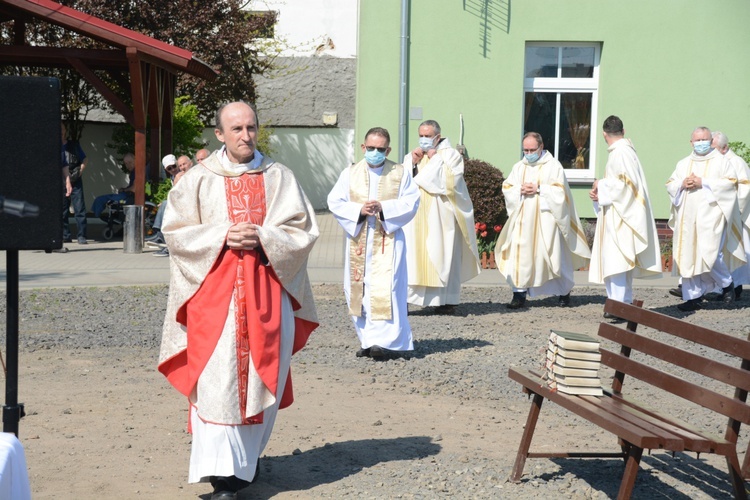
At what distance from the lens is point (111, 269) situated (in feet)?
45.9

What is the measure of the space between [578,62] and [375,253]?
31.9 ft

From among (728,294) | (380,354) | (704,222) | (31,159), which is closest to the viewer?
(31,159)

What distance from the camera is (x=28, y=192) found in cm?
420

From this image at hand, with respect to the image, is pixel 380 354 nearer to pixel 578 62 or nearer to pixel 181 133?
pixel 578 62

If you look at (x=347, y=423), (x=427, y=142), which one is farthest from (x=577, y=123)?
(x=347, y=423)

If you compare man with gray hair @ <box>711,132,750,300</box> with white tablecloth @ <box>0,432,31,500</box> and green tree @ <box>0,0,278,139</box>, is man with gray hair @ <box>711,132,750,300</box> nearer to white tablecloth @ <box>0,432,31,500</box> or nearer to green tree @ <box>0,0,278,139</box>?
green tree @ <box>0,0,278,139</box>

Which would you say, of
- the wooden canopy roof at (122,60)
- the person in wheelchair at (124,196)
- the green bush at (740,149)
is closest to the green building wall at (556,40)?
the green bush at (740,149)

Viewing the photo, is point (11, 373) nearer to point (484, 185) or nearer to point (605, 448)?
point (605, 448)

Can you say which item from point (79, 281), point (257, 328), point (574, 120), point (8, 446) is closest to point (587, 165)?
point (574, 120)

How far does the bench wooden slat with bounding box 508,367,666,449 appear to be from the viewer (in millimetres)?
4309

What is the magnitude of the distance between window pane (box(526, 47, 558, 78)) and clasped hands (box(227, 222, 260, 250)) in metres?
13.0

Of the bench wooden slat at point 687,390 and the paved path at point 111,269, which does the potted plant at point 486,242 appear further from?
the bench wooden slat at point 687,390

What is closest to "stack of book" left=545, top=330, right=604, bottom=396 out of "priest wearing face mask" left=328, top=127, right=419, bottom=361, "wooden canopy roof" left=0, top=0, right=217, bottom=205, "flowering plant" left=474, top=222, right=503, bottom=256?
"priest wearing face mask" left=328, top=127, right=419, bottom=361

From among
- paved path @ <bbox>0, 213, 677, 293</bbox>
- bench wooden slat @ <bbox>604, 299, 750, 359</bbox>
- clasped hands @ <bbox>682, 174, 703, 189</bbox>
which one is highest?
clasped hands @ <bbox>682, 174, 703, 189</bbox>
